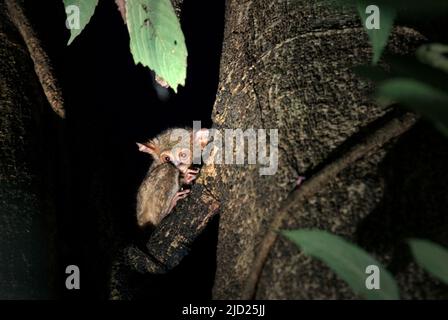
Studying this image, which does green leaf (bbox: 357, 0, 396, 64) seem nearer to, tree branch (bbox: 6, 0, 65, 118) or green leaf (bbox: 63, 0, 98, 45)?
green leaf (bbox: 63, 0, 98, 45)

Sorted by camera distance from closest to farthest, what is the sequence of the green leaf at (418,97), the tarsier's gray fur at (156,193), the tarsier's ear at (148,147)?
the green leaf at (418,97) → the tarsier's gray fur at (156,193) → the tarsier's ear at (148,147)

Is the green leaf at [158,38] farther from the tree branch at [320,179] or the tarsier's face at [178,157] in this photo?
the tarsier's face at [178,157]

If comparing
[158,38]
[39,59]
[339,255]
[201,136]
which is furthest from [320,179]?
[201,136]

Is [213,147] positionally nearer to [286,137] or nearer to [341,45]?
[286,137]

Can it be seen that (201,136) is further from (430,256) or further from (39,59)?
(430,256)

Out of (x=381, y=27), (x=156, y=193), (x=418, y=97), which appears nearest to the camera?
(x=418, y=97)

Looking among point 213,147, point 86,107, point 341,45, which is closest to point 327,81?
point 341,45

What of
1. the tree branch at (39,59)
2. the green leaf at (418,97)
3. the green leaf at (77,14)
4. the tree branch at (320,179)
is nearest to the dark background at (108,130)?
the tree branch at (39,59)
